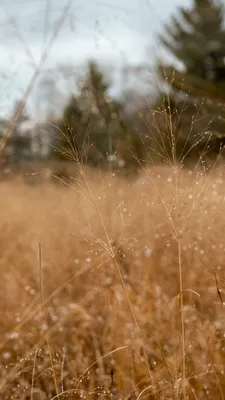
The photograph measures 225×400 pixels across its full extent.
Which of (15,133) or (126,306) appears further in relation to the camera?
(15,133)

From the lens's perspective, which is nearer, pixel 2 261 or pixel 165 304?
pixel 165 304

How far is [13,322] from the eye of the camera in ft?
5.32

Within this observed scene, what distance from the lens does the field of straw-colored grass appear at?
3.68 feet

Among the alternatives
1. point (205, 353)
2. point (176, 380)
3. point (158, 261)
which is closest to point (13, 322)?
point (158, 261)

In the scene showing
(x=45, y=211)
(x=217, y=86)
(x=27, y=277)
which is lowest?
(x=217, y=86)

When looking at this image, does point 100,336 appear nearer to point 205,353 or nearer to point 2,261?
point 205,353

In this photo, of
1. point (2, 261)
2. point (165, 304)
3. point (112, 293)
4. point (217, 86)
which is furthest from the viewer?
point (217, 86)

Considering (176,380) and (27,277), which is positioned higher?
(176,380)

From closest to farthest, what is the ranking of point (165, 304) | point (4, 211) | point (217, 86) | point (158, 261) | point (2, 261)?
1. point (165, 304)
2. point (158, 261)
3. point (2, 261)
4. point (4, 211)
5. point (217, 86)

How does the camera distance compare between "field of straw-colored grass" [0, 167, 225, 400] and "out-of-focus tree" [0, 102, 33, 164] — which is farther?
"out-of-focus tree" [0, 102, 33, 164]

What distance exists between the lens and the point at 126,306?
1529mm

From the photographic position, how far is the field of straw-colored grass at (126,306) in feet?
3.68

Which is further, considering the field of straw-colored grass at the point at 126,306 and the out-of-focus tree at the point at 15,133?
the out-of-focus tree at the point at 15,133

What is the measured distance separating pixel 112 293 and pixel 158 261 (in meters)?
0.28
